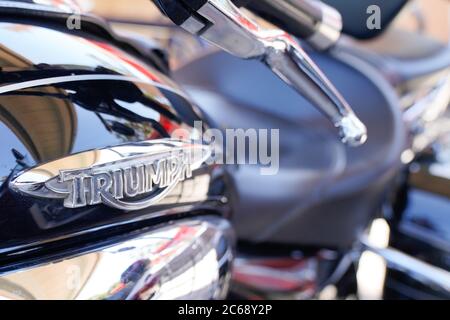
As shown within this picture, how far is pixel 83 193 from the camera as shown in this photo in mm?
569

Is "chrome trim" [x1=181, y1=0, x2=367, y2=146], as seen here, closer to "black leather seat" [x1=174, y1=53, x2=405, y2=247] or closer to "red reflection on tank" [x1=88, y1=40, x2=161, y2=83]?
"red reflection on tank" [x1=88, y1=40, x2=161, y2=83]

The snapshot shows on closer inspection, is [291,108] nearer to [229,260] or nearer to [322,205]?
[322,205]

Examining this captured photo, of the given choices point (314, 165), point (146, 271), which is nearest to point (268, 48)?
point (146, 271)

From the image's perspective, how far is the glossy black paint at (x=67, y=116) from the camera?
54 cm

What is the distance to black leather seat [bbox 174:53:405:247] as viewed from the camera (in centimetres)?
98

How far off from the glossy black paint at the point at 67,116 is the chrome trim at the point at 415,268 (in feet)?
1.46

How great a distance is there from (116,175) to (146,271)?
118mm

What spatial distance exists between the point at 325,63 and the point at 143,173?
1.65ft

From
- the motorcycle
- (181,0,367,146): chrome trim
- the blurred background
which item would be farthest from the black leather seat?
(181,0,367,146): chrome trim

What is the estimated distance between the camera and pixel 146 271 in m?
0.63

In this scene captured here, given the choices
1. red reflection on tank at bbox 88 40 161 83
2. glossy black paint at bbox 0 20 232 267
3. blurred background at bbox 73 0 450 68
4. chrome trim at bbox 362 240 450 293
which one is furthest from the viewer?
blurred background at bbox 73 0 450 68

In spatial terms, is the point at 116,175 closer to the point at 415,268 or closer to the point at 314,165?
Answer: the point at 314,165

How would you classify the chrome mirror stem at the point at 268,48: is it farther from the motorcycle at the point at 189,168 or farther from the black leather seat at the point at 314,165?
the black leather seat at the point at 314,165
